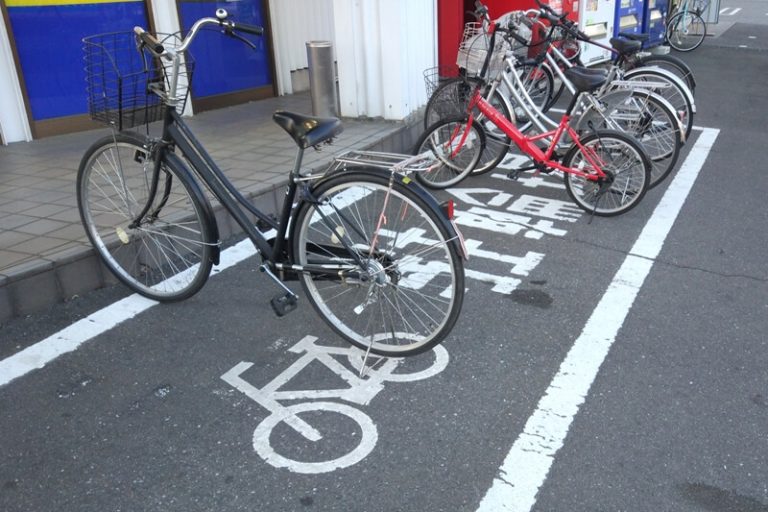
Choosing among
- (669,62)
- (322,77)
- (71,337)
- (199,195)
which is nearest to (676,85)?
(669,62)

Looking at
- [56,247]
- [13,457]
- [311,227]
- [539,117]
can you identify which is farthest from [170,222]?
[539,117]

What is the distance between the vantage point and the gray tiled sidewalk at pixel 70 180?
3857 millimetres

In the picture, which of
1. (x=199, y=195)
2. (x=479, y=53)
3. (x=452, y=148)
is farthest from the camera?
(x=479, y=53)

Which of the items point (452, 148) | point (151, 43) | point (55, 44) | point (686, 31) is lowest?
point (452, 148)

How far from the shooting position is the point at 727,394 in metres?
3.04

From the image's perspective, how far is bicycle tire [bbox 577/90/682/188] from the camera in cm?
561

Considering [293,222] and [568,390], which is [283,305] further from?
[568,390]

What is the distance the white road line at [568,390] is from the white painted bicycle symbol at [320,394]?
548mm

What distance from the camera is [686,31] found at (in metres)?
13.9

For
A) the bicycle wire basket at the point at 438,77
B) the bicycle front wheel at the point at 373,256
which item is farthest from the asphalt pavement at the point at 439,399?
the bicycle wire basket at the point at 438,77

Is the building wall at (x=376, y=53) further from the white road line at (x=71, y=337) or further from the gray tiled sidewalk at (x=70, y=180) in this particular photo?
the white road line at (x=71, y=337)

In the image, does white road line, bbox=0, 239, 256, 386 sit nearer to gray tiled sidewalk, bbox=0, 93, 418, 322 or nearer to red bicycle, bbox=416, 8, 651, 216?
gray tiled sidewalk, bbox=0, 93, 418, 322

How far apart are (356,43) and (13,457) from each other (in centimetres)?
534

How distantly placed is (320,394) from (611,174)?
2983 millimetres
